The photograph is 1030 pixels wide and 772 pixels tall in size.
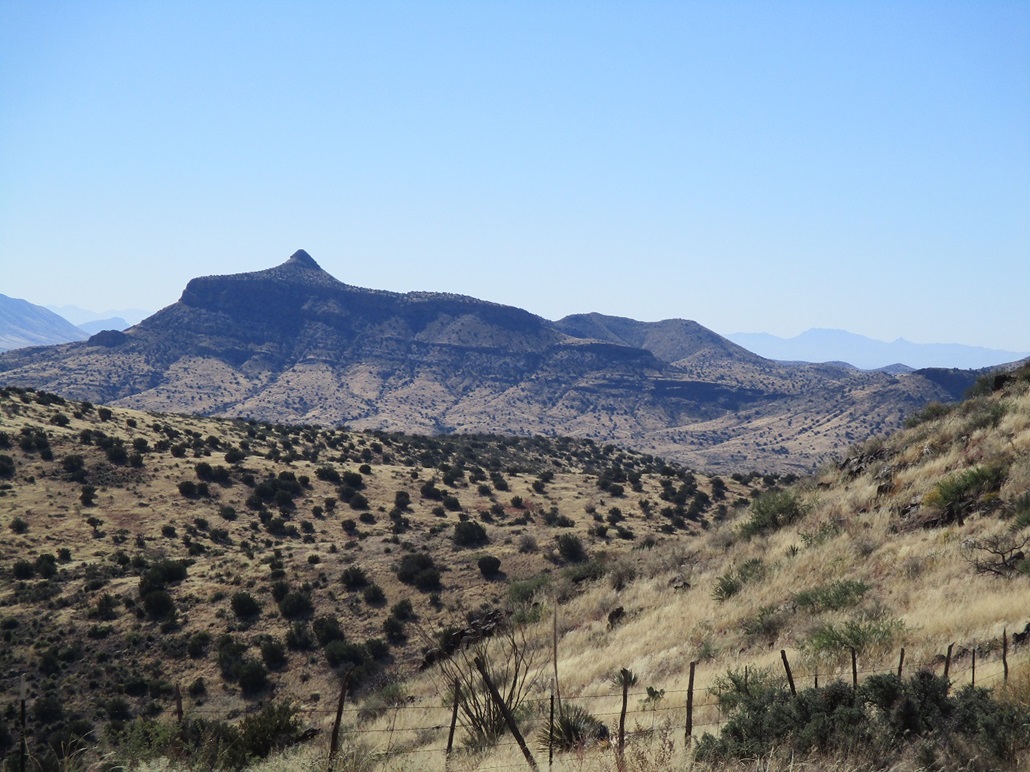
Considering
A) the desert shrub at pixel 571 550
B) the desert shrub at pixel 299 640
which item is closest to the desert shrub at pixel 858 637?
the desert shrub at pixel 299 640

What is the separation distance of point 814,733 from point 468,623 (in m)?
19.4

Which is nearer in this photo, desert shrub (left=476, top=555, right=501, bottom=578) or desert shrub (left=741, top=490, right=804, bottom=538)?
desert shrub (left=741, top=490, right=804, bottom=538)

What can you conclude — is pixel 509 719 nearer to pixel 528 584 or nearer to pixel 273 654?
pixel 528 584

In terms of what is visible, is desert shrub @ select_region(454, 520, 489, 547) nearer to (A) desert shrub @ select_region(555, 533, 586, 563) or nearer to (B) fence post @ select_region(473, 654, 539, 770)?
(A) desert shrub @ select_region(555, 533, 586, 563)

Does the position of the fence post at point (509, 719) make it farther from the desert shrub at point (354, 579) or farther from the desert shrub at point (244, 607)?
the desert shrub at point (354, 579)

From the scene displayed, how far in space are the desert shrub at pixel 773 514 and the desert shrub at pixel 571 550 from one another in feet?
38.4

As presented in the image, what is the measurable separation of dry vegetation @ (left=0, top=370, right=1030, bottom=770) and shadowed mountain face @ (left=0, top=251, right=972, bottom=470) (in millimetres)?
85079

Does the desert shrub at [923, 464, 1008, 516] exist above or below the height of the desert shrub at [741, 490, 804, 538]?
above

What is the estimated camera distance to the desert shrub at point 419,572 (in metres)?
30.5

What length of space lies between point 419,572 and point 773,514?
51.3 feet

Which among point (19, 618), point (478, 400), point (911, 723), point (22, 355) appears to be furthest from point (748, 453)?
point (22, 355)

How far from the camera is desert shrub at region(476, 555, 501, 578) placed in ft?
103

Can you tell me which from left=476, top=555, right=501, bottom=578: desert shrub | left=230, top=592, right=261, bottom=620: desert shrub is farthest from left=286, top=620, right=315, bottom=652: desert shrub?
left=476, top=555, right=501, bottom=578: desert shrub

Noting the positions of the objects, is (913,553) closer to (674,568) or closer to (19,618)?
(674,568)
